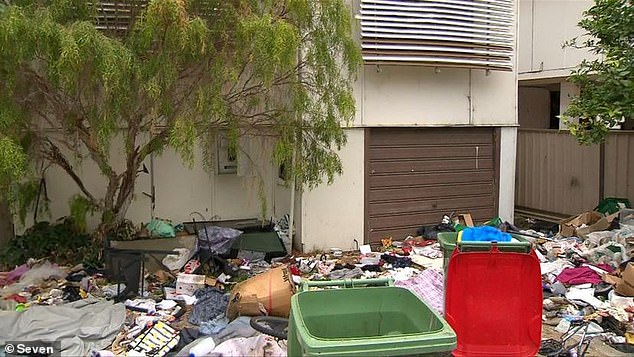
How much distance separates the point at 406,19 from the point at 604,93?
311 cm

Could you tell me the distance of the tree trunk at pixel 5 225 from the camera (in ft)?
25.8

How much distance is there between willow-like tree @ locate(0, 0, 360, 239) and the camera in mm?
5320

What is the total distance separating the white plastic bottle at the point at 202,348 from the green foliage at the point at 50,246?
11.6 feet

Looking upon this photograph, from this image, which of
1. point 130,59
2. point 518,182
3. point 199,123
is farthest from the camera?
point 518,182

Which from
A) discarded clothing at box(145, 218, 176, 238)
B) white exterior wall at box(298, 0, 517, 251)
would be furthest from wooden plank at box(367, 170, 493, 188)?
discarded clothing at box(145, 218, 176, 238)

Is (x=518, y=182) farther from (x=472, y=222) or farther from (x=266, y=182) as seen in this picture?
(x=266, y=182)

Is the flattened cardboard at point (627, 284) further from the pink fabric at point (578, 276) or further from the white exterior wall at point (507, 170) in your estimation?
the white exterior wall at point (507, 170)

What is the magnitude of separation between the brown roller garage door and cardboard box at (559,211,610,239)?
4.27ft

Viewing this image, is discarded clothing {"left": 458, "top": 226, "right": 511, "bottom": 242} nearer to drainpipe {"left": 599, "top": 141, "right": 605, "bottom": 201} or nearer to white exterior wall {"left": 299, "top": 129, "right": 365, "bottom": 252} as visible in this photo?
white exterior wall {"left": 299, "top": 129, "right": 365, "bottom": 252}

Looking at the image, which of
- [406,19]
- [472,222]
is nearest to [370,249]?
[472,222]

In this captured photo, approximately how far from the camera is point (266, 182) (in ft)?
30.9

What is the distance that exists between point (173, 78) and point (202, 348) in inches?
116

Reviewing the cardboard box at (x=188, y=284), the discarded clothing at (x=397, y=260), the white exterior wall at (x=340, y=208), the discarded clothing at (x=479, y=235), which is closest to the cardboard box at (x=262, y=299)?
the cardboard box at (x=188, y=284)

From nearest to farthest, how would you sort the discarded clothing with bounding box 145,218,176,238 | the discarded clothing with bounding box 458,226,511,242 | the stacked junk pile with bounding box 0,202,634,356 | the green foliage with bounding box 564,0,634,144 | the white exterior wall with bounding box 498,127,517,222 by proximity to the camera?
the stacked junk pile with bounding box 0,202,634,356 < the discarded clothing with bounding box 458,226,511,242 < the green foliage with bounding box 564,0,634,144 < the discarded clothing with bounding box 145,218,176,238 < the white exterior wall with bounding box 498,127,517,222
